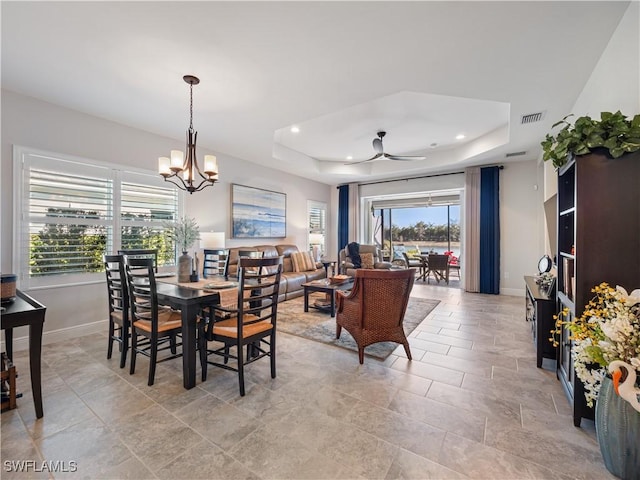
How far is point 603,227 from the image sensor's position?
1.77 meters

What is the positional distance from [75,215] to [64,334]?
1455mm

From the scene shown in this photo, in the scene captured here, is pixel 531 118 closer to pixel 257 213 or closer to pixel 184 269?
pixel 184 269

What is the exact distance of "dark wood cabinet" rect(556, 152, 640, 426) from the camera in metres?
1.71

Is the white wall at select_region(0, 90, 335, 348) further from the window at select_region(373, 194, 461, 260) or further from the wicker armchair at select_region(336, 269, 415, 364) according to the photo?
the window at select_region(373, 194, 461, 260)

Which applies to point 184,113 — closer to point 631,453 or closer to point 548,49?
point 548,49

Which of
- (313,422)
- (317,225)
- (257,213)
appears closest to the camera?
(313,422)

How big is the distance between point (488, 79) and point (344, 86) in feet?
4.70

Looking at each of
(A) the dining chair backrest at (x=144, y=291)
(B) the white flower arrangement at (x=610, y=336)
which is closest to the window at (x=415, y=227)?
(B) the white flower arrangement at (x=610, y=336)

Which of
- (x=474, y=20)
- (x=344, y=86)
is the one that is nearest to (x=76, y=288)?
(x=344, y=86)

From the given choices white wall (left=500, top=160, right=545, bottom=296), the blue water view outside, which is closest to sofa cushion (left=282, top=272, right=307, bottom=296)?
white wall (left=500, top=160, right=545, bottom=296)

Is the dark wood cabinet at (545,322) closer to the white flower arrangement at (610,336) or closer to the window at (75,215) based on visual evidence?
the white flower arrangement at (610,336)

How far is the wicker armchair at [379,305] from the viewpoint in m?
2.72

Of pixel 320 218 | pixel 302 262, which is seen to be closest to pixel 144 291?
pixel 302 262

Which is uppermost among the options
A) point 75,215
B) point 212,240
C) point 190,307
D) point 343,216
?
point 343,216
